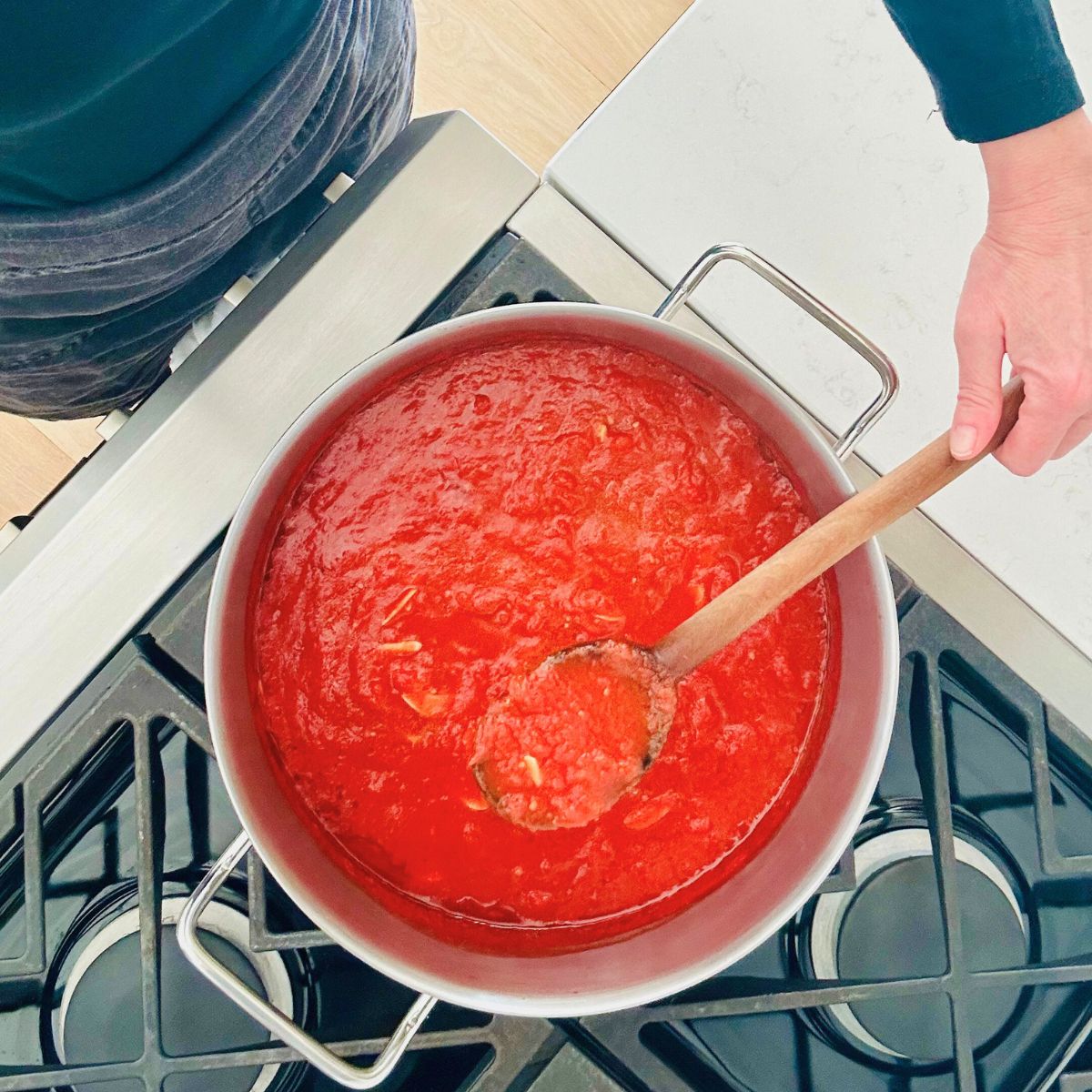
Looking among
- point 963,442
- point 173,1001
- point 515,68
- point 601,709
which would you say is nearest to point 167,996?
point 173,1001

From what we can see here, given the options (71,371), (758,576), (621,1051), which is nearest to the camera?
(758,576)

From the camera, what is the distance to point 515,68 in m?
1.27

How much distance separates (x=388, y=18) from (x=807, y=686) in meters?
0.67

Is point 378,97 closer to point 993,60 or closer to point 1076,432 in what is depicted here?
point 993,60

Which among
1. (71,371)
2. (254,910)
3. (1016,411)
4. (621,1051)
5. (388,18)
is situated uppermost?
(388,18)

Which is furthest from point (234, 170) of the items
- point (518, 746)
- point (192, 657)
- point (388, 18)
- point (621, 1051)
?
point (621, 1051)

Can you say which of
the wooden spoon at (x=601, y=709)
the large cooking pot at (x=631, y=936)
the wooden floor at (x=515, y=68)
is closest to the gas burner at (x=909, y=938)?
the large cooking pot at (x=631, y=936)

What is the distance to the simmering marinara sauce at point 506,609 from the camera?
1.96 ft

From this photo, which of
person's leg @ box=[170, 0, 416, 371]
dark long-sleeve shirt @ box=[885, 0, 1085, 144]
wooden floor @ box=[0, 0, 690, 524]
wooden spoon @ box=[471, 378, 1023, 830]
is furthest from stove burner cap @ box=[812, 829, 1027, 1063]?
wooden floor @ box=[0, 0, 690, 524]

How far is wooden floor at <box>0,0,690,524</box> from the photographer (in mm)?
1222

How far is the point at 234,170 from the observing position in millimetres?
682

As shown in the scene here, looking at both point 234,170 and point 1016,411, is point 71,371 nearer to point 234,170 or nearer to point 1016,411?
point 234,170

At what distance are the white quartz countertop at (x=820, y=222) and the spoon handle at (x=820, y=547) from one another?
150 mm

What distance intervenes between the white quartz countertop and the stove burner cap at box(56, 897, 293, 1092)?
596mm
